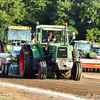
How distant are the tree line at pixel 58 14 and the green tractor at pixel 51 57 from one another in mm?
31186

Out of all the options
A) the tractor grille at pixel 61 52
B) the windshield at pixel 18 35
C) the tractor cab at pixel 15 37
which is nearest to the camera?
the tractor grille at pixel 61 52

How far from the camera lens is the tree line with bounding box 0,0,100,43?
144 ft

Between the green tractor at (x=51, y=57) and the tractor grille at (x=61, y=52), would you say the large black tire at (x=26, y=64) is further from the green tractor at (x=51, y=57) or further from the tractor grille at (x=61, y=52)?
the tractor grille at (x=61, y=52)

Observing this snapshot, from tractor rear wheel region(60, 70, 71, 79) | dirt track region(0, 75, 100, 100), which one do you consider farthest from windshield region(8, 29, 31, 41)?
dirt track region(0, 75, 100, 100)

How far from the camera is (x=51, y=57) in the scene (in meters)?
12.1

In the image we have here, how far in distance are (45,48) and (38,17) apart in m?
35.1

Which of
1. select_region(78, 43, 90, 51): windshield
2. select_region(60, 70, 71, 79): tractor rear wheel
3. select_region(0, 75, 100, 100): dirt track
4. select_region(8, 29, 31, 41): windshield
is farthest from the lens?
select_region(78, 43, 90, 51): windshield

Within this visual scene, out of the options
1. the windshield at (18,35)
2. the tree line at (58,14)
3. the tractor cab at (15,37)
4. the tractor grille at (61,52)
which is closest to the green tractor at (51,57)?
the tractor grille at (61,52)

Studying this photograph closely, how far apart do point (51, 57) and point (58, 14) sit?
33.6 metres

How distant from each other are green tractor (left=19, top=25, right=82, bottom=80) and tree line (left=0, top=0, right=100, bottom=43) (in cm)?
3119

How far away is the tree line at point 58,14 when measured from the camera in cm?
4404

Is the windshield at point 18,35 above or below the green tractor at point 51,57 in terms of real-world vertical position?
above

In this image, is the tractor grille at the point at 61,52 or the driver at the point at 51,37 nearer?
the tractor grille at the point at 61,52

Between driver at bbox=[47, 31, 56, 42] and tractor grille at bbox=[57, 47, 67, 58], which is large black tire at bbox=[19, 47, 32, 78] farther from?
tractor grille at bbox=[57, 47, 67, 58]
